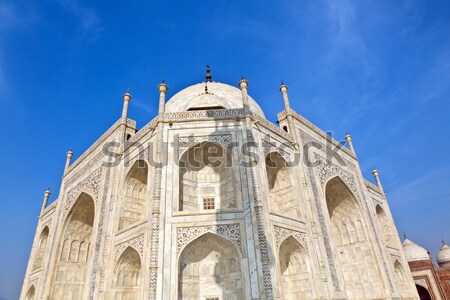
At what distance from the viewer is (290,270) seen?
1285 centimetres

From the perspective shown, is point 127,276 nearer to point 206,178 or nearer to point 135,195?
point 135,195

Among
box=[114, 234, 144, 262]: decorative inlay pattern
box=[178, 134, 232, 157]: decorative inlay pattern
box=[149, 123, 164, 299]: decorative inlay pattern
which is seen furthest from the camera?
box=[178, 134, 232, 157]: decorative inlay pattern

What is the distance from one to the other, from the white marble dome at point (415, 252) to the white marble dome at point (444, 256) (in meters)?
3.35

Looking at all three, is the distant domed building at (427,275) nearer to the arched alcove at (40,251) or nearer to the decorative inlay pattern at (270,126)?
the decorative inlay pattern at (270,126)

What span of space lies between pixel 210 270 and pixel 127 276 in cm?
387

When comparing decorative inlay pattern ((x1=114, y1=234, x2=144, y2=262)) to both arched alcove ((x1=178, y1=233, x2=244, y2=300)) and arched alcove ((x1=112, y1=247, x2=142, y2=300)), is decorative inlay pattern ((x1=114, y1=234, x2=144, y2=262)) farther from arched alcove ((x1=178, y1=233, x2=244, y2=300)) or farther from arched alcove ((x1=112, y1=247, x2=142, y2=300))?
arched alcove ((x1=178, y1=233, x2=244, y2=300))

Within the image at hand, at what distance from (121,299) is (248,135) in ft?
28.2

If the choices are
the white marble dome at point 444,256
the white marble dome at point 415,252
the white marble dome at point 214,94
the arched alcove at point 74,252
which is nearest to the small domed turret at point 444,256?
the white marble dome at point 444,256

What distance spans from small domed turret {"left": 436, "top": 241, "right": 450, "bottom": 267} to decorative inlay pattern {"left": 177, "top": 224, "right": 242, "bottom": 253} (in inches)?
1077

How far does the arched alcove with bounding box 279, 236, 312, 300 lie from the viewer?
40.1ft

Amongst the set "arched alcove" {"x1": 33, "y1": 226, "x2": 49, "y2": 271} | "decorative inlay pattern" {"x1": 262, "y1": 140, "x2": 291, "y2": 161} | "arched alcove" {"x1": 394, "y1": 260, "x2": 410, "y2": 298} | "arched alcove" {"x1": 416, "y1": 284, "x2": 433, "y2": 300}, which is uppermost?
"decorative inlay pattern" {"x1": 262, "y1": 140, "x2": 291, "y2": 161}

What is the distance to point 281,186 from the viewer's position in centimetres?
1488

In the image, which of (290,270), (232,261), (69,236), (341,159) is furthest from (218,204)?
(69,236)

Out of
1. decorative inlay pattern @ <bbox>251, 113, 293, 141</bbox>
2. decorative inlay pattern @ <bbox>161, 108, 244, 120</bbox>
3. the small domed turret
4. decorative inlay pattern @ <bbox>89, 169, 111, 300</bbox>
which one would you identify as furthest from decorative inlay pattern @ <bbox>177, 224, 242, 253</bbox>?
the small domed turret
